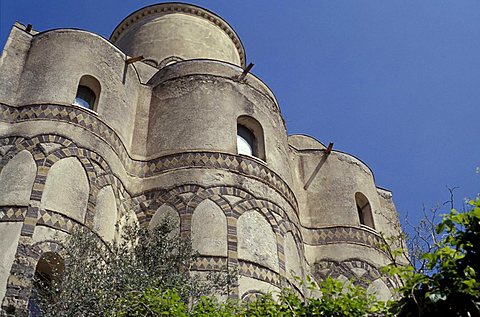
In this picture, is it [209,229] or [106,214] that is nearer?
[106,214]

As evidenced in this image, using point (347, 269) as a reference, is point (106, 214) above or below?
below

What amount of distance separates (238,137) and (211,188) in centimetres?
218

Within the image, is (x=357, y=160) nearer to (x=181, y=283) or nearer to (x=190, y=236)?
(x=190, y=236)

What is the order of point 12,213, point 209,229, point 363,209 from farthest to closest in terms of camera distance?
point 363,209
point 209,229
point 12,213

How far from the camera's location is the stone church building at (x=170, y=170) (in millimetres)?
11281

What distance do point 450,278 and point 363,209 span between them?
12.3 metres

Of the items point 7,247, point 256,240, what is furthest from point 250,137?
point 7,247

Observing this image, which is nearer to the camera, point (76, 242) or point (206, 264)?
point (76, 242)

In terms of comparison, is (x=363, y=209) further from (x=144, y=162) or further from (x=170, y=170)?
(x=144, y=162)

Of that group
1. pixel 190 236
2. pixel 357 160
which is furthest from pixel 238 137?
pixel 357 160

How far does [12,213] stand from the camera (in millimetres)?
10633

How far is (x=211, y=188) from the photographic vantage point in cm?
1309

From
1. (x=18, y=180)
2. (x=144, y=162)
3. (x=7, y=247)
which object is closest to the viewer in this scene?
(x=7, y=247)

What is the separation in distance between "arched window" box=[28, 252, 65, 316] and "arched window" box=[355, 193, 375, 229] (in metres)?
9.05
